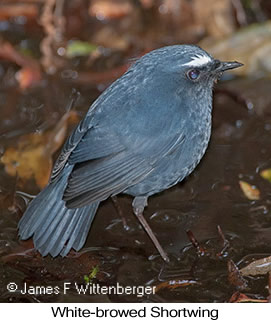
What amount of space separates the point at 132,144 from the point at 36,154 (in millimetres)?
1516

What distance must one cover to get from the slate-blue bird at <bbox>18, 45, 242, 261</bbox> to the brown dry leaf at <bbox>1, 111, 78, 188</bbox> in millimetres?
855

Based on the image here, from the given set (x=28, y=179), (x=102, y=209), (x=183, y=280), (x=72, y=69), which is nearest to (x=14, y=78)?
(x=72, y=69)

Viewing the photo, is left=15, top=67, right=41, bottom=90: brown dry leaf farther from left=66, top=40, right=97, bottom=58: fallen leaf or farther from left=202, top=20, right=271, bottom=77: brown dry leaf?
left=202, top=20, right=271, bottom=77: brown dry leaf

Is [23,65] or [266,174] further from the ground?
[23,65]

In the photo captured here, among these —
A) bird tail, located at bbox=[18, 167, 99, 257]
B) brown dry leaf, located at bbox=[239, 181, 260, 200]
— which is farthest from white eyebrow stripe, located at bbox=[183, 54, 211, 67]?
brown dry leaf, located at bbox=[239, 181, 260, 200]

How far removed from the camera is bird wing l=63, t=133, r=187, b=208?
4770mm

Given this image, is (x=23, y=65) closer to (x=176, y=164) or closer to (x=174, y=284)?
(x=176, y=164)

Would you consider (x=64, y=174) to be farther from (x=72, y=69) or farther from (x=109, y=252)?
(x=72, y=69)

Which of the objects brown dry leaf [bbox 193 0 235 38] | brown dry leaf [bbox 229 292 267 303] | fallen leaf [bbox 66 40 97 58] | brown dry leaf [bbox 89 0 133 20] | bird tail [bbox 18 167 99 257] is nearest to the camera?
brown dry leaf [bbox 229 292 267 303]

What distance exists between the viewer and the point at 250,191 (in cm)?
574

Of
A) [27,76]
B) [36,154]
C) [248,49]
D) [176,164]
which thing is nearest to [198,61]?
[176,164]

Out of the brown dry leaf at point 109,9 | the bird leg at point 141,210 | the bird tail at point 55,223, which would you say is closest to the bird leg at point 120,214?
the bird leg at point 141,210

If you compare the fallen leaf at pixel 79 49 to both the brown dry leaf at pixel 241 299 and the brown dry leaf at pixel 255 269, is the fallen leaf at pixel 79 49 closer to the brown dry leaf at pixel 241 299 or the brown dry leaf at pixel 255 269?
the brown dry leaf at pixel 255 269

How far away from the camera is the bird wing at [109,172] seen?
477 cm
